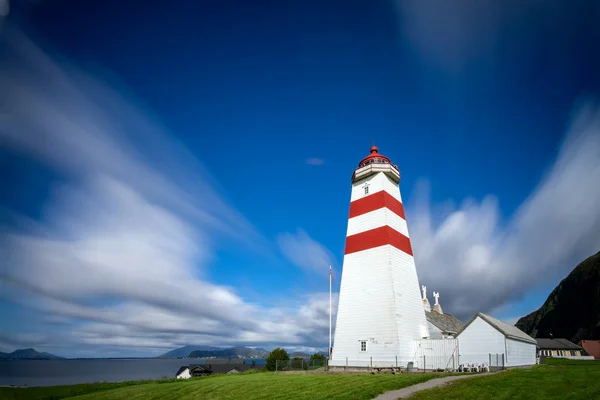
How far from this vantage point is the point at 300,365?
2836 cm

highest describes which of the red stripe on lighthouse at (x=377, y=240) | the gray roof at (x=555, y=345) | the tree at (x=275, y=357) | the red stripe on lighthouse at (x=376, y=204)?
the red stripe on lighthouse at (x=376, y=204)

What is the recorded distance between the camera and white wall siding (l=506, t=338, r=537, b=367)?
2331 cm

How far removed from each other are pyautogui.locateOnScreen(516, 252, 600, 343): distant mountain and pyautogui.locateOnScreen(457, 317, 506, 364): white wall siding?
246 ft

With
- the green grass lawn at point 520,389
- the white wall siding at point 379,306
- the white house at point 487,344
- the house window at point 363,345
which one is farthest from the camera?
the house window at point 363,345

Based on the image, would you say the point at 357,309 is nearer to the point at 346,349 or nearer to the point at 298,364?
the point at 346,349

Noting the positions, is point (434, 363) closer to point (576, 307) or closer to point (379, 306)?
point (379, 306)

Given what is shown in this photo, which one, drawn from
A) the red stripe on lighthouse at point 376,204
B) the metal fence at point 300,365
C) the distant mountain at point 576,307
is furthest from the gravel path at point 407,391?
the distant mountain at point 576,307

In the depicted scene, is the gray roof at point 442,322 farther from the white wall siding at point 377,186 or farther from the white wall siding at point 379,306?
the white wall siding at point 377,186

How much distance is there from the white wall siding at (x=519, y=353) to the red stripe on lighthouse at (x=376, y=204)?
1189 centimetres

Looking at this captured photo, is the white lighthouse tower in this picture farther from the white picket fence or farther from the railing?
the white picket fence

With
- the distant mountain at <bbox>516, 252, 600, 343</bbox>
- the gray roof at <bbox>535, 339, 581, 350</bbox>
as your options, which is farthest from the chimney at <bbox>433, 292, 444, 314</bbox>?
the distant mountain at <bbox>516, 252, 600, 343</bbox>

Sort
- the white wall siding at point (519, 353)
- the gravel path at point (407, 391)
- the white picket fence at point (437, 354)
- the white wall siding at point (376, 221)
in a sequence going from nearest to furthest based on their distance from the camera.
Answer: the gravel path at point (407, 391) → the white wall siding at point (519, 353) → the white picket fence at point (437, 354) → the white wall siding at point (376, 221)

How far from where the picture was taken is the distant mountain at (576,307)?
7819cm

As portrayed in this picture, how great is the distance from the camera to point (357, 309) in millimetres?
25828
